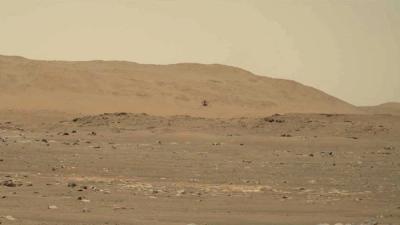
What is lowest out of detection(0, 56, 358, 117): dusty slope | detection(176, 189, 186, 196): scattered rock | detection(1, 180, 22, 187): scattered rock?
detection(176, 189, 186, 196): scattered rock

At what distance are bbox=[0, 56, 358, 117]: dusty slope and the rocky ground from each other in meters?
13.3

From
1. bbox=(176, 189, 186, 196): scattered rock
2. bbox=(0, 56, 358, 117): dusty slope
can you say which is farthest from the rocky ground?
bbox=(0, 56, 358, 117): dusty slope

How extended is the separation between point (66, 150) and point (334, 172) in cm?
721

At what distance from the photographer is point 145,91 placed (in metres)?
49.0

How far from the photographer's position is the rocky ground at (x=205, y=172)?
984 cm

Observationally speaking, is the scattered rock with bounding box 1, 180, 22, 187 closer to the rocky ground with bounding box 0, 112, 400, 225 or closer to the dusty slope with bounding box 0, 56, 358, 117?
the rocky ground with bounding box 0, 112, 400, 225

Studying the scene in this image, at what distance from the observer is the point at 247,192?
1234 cm

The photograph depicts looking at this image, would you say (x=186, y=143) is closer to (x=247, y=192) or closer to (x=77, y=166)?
(x=77, y=166)

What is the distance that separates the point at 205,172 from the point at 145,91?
3391 centimetres

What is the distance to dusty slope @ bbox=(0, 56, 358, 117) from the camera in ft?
140

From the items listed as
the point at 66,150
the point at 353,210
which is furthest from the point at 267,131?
the point at 353,210

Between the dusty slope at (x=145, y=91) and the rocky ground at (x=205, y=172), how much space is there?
13.3m

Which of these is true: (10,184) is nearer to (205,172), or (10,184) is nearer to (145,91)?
(205,172)

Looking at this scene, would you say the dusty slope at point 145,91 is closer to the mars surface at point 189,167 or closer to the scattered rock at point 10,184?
the mars surface at point 189,167
